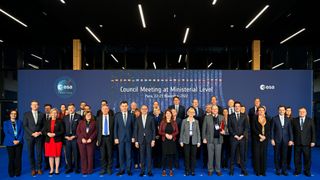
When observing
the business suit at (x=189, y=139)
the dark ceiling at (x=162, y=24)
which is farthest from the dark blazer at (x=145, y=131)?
the dark ceiling at (x=162, y=24)

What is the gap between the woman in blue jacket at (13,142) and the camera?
6129 mm

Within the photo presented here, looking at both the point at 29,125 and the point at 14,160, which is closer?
the point at 14,160

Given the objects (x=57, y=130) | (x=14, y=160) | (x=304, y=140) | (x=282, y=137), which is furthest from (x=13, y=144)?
(x=304, y=140)

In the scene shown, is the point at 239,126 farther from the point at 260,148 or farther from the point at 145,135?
the point at 145,135

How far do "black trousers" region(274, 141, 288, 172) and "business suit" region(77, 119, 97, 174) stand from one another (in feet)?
12.2

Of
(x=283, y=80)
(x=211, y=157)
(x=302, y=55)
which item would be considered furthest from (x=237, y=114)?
(x=302, y=55)

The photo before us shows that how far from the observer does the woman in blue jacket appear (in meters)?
6.13

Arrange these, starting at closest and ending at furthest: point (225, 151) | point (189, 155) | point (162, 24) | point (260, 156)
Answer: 1. point (260, 156)
2. point (189, 155)
3. point (225, 151)
4. point (162, 24)

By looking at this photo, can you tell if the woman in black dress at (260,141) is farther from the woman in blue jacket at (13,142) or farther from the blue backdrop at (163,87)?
the woman in blue jacket at (13,142)

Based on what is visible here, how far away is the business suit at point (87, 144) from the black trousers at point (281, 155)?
3717mm

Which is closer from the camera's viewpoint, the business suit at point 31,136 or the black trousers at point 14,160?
the black trousers at point 14,160

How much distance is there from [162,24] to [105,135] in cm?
421

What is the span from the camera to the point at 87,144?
6379mm

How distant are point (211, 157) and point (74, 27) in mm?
5825
